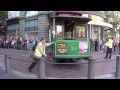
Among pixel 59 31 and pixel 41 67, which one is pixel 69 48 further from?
pixel 41 67

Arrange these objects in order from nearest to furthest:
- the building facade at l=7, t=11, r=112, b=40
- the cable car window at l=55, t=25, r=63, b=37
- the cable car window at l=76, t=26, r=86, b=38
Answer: the cable car window at l=55, t=25, r=63, b=37
the cable car window at l=76, t=26, r=86, b=38
the building facade at l=7, t=11, r=112, b=40

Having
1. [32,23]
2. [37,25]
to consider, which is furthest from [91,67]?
[32,23]

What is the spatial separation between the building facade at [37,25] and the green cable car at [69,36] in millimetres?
14569

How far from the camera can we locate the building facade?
29270 mm

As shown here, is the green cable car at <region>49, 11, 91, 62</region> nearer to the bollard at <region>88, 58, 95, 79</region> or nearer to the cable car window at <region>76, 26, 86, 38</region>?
the cable car window at <region>76, 26, 86, 38</region>

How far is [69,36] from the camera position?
13.3m

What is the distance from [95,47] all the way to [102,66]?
1456 cm

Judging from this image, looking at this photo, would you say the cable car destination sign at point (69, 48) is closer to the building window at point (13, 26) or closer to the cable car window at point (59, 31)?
the cable car window at point (59, 31)

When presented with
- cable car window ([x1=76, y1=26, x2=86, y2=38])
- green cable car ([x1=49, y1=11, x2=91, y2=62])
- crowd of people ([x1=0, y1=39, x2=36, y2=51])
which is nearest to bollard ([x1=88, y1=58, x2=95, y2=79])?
green cable car ([x1=49, y1=11, x2=91, y2=62])

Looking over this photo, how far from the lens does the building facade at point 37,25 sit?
29270 millimetres

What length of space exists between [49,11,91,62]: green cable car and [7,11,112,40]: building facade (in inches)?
574
